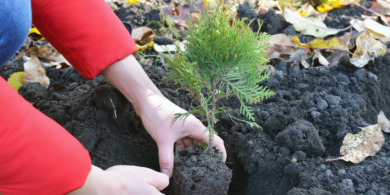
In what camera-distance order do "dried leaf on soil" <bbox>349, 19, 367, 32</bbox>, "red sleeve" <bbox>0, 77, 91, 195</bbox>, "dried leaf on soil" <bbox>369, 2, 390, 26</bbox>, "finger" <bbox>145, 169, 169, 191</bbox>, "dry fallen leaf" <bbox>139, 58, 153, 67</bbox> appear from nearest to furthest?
"red sleeve" <bbox>0, 77, 91, 195</bbox> → "finger" <bbox>145, 169, 169, 191</bbox> → "dry fallen leaf" <bbox>139, 58, 153, 67</bbox> → "dried leaf on soil" <bbox>349, 19, 367, 32</bbox> → "dried leaf on soil" <bbox>369, 2, 390, 26</bbox>

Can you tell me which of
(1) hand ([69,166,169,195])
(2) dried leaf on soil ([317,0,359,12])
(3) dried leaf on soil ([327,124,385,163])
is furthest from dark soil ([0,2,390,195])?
(2) dried leaf on soil ([317,0,359,12])

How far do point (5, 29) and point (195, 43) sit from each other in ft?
2.43

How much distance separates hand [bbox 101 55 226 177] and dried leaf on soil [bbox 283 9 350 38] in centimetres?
168

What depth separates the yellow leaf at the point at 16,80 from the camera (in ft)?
7.32

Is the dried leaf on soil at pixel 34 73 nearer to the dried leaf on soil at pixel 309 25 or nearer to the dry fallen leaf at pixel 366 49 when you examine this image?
the dried leaf on soil at pixel 309 25

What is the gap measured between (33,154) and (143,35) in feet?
6.29

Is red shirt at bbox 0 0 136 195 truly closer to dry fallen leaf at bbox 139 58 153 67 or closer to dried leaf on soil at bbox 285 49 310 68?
dry fallen leaf at bbox 139 58 153 67

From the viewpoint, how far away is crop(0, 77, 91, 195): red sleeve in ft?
3.18

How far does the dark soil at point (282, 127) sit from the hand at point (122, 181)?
263 mm

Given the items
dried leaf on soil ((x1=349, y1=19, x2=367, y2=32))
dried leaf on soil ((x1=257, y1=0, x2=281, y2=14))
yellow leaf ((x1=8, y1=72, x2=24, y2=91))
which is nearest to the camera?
yellow leaf ((x1=8, y1=72, x2=24, y2=91))

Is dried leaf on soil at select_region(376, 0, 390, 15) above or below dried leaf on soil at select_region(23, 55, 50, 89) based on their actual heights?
below

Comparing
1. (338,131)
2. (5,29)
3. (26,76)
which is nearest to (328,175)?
(338,131)

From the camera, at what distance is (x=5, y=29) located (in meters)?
1.14

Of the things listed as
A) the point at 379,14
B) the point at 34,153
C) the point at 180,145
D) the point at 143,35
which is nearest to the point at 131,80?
the point at 180,145
